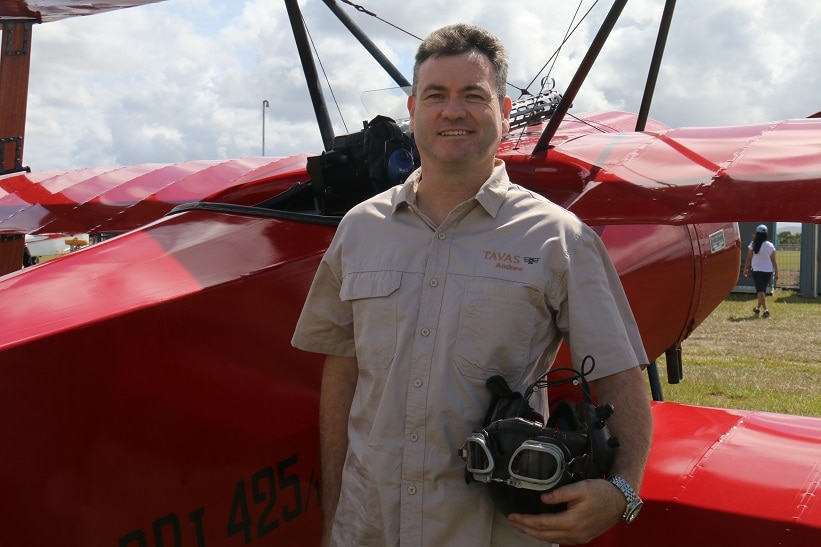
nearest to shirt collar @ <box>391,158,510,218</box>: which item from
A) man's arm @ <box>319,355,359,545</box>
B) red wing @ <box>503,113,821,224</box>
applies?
man's arm @ <box>319,355,359,545</box>

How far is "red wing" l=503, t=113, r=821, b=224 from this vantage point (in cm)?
293

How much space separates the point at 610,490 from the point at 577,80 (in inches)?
96.2

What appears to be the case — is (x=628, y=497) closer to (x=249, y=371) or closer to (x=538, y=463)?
(x=538, y=463)

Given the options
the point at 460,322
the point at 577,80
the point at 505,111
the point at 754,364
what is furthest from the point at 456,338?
the point at 754,364

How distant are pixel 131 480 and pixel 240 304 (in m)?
0.52

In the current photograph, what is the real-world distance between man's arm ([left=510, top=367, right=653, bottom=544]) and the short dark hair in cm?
71

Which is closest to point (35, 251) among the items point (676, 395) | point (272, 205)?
point (676, 395)

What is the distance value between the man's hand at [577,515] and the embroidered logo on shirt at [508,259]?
1.45 feet

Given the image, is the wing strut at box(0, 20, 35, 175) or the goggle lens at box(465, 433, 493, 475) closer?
the goggle lens at box(465, 433, 493, 475)

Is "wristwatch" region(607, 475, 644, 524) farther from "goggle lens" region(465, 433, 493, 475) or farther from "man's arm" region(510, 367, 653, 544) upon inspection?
"goggle lens" region(465, 433, 493, 475)

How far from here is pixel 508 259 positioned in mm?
1762

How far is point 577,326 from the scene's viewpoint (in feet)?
5.66

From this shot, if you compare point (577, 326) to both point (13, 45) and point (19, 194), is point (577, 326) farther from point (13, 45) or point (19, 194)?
point (19, 194)

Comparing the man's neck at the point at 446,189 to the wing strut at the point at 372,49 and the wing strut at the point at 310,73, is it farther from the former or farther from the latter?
the wing strut at the point at 372,49
